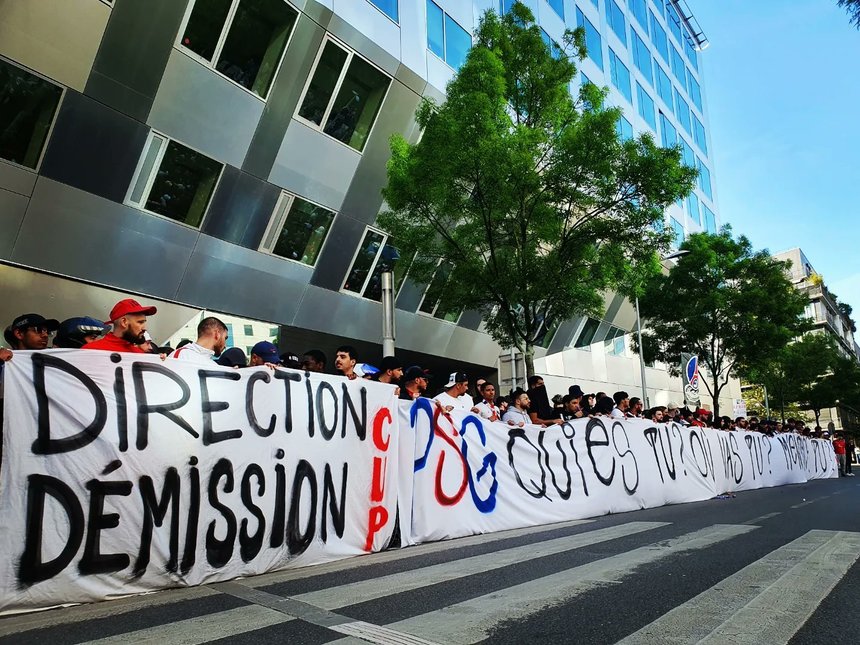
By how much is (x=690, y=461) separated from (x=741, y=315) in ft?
40.7

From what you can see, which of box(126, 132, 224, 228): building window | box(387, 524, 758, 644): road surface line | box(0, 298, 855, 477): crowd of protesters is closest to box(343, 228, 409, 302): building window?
box(126, 132, 224, 228): building window

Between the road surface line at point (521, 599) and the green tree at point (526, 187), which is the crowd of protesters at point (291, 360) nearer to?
the road surface line at point (521, 599)

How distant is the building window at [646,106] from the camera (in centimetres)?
3212

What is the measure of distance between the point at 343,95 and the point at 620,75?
20041mm

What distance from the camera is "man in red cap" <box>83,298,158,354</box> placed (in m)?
4.84

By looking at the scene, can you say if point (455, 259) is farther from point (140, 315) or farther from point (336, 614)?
point (336, 614)

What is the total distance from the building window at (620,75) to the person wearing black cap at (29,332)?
2831 centimetres

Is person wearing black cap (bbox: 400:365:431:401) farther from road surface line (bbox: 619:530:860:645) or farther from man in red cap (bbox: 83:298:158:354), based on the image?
road surface line (bbox: 619:530:860:645)

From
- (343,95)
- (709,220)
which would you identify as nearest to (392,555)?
(343,95)

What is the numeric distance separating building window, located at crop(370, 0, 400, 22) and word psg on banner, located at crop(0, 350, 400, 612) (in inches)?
477

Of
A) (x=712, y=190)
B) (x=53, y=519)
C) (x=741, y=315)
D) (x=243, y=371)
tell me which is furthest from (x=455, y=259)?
(x=712, y=190)

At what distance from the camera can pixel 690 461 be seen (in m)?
11.4

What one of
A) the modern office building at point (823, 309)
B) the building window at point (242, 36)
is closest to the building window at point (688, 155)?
the building window at point (242, 36)

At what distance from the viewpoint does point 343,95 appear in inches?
574
